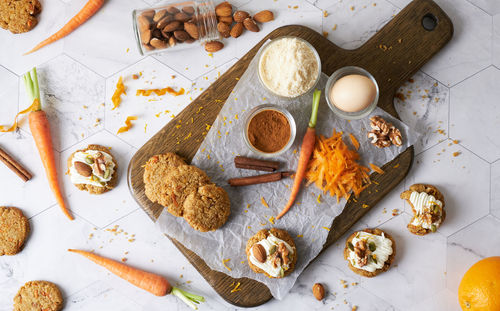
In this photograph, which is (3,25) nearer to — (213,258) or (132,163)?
(132,163)

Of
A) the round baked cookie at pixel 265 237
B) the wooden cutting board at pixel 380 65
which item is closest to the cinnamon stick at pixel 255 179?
the round baked cookie at pixel 265 237

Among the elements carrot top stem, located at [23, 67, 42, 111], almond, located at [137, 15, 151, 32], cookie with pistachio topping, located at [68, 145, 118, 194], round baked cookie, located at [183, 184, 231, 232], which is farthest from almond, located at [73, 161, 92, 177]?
almond, located at [137, 15, 151, 32]

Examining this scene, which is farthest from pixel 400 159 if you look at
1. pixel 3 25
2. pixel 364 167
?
pixel 3 25

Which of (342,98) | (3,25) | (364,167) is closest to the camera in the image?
(342,98)

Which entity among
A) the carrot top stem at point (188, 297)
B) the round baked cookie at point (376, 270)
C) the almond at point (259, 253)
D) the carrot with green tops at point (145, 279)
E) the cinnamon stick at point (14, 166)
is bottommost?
the carrot top stem at point (188, 297)

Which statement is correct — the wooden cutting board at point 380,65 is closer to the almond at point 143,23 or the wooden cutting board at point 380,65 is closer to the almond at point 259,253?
the almond at point 259,253

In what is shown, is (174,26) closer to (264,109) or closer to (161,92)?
(161,92)

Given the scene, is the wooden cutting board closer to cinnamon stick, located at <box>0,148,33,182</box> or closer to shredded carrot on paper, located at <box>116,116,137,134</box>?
shredded carrot on paper, located at <box>116,116,137,134</box>
